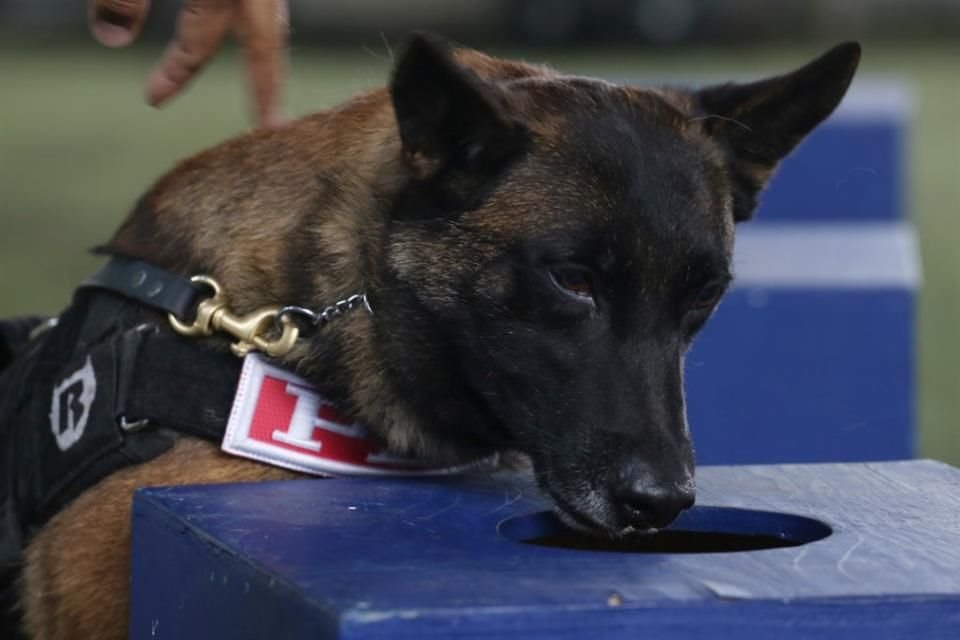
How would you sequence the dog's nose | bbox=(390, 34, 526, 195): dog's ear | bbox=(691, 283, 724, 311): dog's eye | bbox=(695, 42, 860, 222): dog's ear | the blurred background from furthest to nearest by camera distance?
the blurred background < bbox=(695, 42, 860, 222): dog's ear < bbox=(691, 283, 724, 311): dog's eye < bbox=(390, 34, 526, 195): dog's ear < the dog's nose

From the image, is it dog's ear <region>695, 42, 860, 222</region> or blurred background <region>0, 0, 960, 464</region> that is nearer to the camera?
dog's ear <region>695, 42, 860, 222</region>

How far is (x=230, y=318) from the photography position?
3.17 metres

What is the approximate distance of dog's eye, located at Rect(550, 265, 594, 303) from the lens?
2898 mm

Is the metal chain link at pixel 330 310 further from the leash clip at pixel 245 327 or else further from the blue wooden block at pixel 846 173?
the blue wooden block at pixel 846 173

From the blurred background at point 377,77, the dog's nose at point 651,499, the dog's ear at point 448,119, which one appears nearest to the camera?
the dog's nose at point 651,499

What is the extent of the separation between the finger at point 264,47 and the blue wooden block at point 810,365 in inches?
76.7

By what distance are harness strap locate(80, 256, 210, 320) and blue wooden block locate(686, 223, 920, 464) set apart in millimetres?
1921

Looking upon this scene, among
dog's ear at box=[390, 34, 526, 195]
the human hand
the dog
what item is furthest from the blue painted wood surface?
the human hand

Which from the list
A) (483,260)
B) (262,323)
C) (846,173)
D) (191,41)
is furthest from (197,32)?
(846,173)

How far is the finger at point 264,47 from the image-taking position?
308cm

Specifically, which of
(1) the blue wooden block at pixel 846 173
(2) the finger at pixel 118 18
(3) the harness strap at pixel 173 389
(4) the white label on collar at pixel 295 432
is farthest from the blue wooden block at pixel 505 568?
(1) the blue wooden block at pixel 846 173

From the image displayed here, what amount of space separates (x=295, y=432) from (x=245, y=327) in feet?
0.67

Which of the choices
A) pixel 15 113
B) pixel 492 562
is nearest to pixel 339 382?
pixel 492 562

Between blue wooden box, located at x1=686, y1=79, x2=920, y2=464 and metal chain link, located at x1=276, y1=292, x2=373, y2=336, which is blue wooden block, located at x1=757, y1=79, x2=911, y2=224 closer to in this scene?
blue wooden box, located at x1=686, y1=79, x2=920, y2=464
